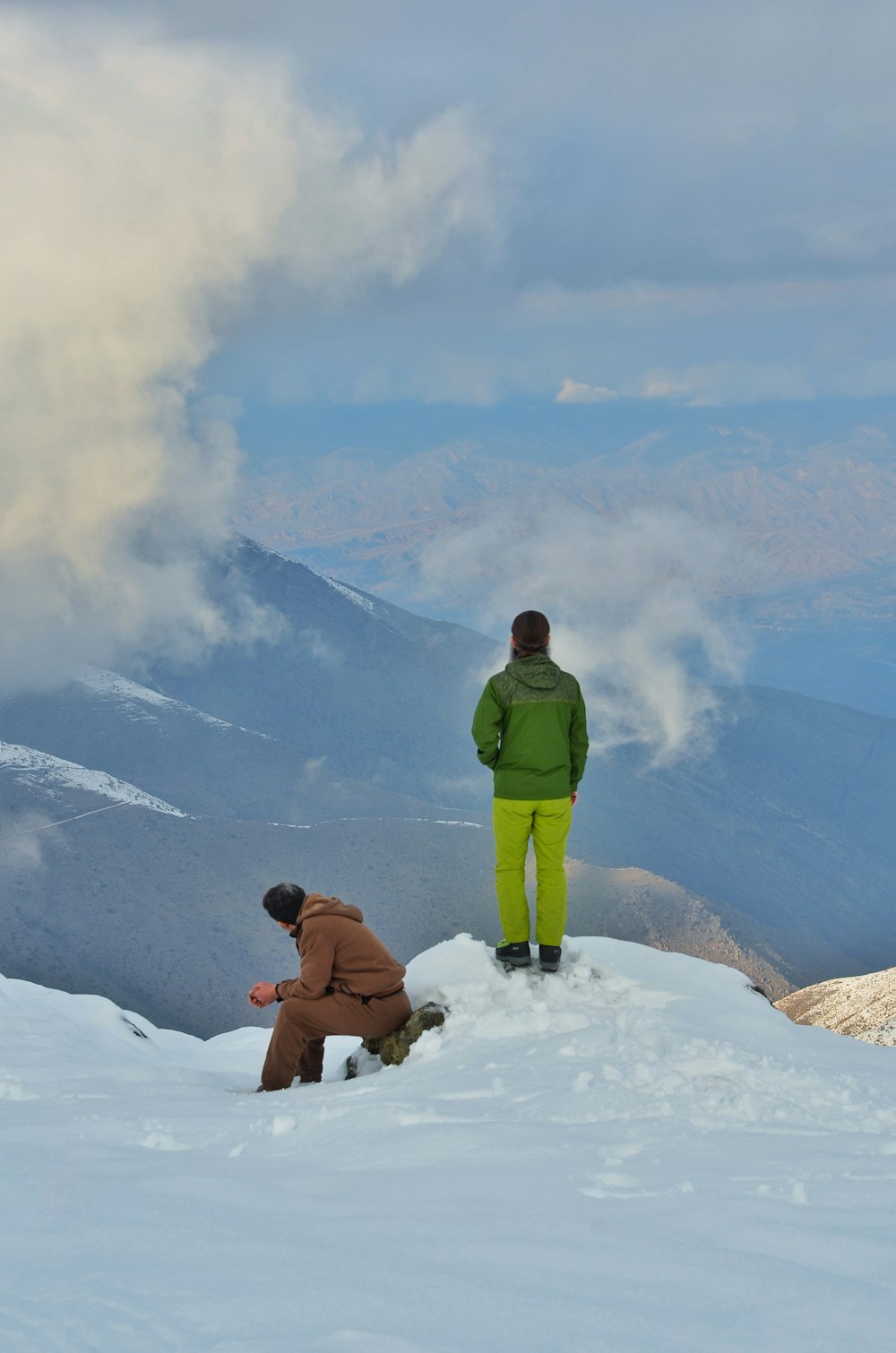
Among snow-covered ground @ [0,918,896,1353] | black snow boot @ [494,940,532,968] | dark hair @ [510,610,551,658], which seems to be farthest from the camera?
black snow boot @ [494,940,532,968]

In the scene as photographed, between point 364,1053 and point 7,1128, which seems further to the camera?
point 364,1053

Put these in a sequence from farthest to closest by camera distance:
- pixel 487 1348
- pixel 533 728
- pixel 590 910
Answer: pixel 590 910 → pixel 533 728 → pixel 487 1348

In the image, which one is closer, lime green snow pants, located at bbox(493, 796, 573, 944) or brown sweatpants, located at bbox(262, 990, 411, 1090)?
brown sweatpants, located at bbox(262, 990, 411, 1090)

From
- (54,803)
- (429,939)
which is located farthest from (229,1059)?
(54,803)

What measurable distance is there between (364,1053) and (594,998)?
2.34 metres

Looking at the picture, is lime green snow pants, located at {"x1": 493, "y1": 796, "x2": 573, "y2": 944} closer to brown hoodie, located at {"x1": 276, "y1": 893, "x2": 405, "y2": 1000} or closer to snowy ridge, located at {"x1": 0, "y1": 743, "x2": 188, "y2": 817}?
brown hoodie, located at {"x1": 276, "y1": 893, "x2": 405, "y2": 1000}

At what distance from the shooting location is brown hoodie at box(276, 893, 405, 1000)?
27.7 feet

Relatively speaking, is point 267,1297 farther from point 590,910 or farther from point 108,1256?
point 590,910

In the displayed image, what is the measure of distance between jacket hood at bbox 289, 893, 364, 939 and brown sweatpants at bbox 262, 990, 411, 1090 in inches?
26.7

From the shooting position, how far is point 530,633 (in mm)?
9062

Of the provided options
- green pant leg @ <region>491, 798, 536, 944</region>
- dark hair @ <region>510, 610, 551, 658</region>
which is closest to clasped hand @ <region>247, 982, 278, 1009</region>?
green pant leg @ <region>491, 798, 536, 944</region>

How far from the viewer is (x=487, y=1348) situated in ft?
11.5

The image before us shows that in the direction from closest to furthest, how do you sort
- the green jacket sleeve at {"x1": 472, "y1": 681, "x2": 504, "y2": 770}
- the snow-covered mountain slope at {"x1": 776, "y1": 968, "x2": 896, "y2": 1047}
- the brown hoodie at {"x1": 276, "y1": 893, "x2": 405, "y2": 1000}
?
the brown hoodie at {"x1": 276, "y1": 893, "x2": 405, "y2": 1000}
the green jacket sleeve at {"x1": 472, "y1": 681, "x2": 504, "y2": 770}
the snow-covered mountain slope at {"x1": 776, "y1": 968, "x2": 896, "y2": 1047}

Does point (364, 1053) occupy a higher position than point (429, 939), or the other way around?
point (429, 939)
